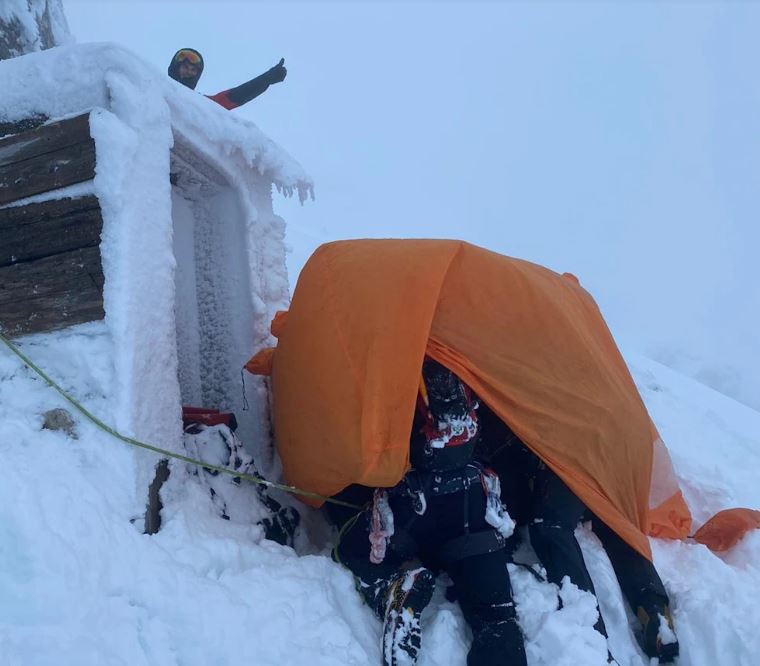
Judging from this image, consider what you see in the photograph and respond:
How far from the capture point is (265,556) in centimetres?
200

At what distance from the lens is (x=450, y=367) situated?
2.29 meters

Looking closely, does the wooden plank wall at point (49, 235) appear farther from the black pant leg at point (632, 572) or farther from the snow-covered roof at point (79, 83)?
the black pant leg at point (632, 572)

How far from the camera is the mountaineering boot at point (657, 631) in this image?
2068 millimetres

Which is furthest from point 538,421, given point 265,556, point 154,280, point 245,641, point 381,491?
point 154,280

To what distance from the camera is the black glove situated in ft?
15.0

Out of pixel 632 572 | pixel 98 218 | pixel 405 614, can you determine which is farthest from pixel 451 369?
pixel 98 218

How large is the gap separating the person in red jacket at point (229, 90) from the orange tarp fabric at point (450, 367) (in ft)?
8.20

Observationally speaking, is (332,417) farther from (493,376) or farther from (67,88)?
(67,88)

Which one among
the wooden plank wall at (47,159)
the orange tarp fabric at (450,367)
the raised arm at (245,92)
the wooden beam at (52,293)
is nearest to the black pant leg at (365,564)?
the orange tarp fabric at (450,367)

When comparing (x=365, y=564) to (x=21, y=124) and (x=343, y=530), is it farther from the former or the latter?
(x=21, y=124)

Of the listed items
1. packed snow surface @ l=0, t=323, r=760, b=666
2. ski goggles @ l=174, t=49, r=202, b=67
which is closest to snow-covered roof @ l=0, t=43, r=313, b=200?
packed snow surface @ l=0, t=323, r=760, b=666

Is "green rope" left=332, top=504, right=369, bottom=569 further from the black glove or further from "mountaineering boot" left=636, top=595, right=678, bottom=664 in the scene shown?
the black glove

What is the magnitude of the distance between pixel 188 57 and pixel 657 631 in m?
4.20

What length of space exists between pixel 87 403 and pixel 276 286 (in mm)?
1478
